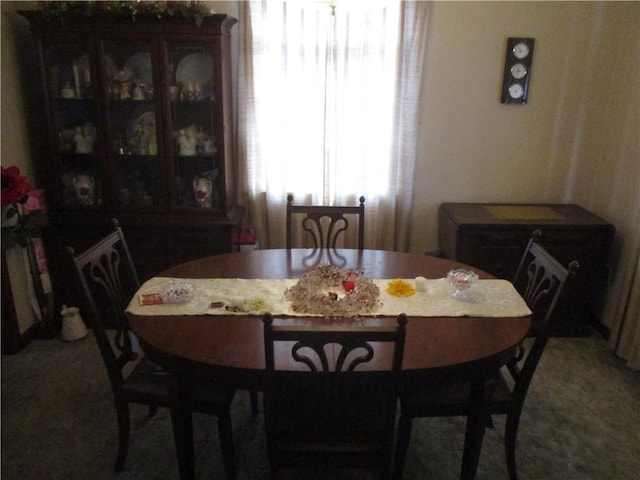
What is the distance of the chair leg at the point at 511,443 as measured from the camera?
1937 mm

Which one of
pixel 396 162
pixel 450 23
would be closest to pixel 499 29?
pixel 450 23

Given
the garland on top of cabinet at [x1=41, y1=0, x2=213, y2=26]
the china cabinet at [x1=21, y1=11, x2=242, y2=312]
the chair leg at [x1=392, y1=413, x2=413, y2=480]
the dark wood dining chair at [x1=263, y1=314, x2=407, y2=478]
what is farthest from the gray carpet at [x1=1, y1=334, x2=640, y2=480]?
the garland on top of cabinet at [x1=41, y1=0, x2=213, y2=26]

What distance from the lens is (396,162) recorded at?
3301 millimetres

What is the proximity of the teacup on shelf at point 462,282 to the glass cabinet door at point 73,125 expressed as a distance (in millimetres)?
2248

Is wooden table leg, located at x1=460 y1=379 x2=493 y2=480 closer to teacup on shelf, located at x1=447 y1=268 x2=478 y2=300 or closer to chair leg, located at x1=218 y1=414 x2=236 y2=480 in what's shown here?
teacup on shelf, located at x1=447 y1=268 x2=478 y2=300

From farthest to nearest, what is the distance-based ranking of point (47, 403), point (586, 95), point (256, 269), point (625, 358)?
1. point (586, 95)
2. point (625, 358)
3. point (47, 403)
4. point (256, 269)

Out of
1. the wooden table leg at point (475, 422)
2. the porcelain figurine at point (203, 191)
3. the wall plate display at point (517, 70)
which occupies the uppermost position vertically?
the wall plate display at point (517, 70)

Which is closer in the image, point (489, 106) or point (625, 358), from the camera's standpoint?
point (625, 358)

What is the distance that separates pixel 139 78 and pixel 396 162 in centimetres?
171

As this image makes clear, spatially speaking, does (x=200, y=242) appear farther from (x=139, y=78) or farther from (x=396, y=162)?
(x=396, y=162)

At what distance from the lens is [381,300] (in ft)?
6.30

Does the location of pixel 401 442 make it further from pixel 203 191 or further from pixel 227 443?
pixel 203 191

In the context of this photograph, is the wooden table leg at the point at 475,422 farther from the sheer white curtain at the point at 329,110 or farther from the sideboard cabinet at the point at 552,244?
the sheer white curtain at the point at 329,110

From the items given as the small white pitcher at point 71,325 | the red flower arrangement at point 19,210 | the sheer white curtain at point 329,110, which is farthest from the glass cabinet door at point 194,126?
the small white pitcher at point 71,325
